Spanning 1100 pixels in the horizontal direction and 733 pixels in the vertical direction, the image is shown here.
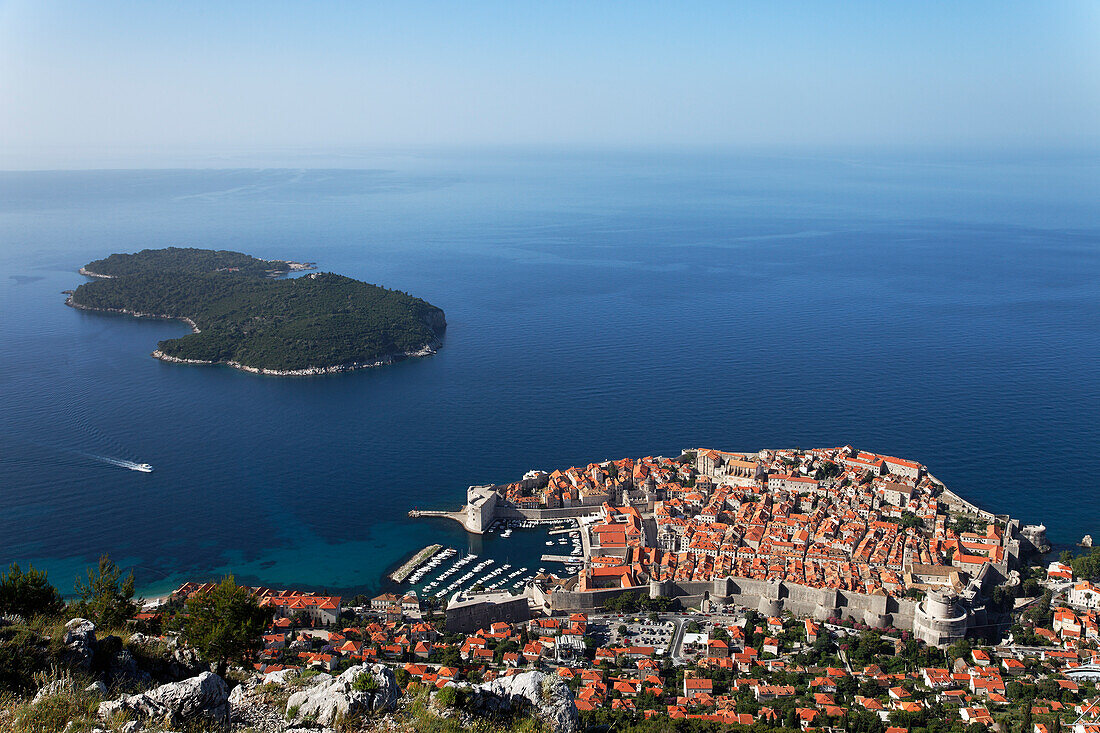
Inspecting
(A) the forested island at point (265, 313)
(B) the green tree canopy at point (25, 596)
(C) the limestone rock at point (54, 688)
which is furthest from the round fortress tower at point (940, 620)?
(A) the forested island at point (265, 313)

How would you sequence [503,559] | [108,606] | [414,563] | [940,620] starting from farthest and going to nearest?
[503,559] → [414,563] → [940,620] → [108,606]

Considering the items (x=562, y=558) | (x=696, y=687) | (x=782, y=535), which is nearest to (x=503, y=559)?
(x=562, y=558)

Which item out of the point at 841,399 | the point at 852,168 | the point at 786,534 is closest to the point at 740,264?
the point at 841,399

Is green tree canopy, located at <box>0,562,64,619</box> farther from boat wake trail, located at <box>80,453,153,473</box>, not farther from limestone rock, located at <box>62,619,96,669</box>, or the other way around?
boat wake trail, located at <box>80,453,153,473</box>

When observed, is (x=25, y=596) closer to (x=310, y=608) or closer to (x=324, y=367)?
(x=310, y=608)

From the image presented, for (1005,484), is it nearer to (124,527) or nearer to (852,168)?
(124,527)

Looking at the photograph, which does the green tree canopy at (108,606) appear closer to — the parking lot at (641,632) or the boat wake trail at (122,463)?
the parking lot at (641,632)
